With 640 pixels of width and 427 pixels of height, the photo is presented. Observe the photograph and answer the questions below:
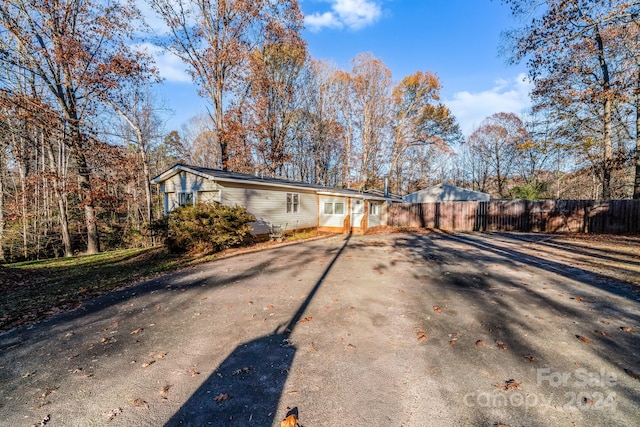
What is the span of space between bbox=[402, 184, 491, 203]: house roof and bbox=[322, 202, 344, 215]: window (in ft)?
32.0

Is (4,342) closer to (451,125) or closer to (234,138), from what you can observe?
(234,138)

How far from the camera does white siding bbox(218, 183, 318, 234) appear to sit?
12070 mm

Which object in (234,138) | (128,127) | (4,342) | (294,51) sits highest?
(294,51)

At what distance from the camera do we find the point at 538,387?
2.48 metres

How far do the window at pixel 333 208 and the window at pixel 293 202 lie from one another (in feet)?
8.44

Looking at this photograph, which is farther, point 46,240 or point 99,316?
point 46,240

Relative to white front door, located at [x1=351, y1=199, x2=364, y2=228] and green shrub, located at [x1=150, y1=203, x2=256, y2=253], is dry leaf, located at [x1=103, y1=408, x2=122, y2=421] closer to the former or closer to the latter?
green shrub, located at [x1=150, y1=203, x2=256, y2=253]

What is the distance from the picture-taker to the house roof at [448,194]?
74.4 ft

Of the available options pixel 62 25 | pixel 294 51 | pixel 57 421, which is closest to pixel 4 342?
pixel 57 421

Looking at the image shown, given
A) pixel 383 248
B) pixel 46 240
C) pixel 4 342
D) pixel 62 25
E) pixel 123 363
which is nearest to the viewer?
pixel 123 363

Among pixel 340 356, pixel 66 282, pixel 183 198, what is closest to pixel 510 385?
pixel 340 356

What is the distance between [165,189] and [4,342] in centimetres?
1163

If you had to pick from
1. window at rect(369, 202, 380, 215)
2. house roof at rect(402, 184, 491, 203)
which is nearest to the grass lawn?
window at rect(369, 202, 380, 215)

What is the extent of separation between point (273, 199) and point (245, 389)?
38.5 ft
